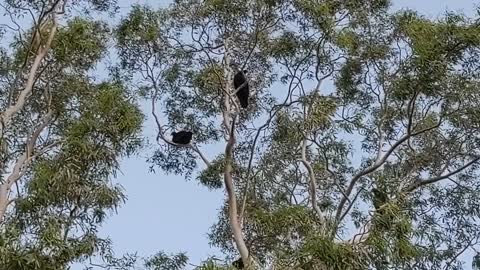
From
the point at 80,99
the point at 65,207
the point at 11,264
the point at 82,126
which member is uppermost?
the point at 80,99

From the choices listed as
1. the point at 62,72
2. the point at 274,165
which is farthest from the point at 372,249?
the point at 62,72

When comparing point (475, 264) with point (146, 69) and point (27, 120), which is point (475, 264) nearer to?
point (146, 69)

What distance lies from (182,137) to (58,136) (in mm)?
1301

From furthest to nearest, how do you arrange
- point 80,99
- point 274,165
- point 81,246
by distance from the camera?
1. point 274,165
2. point 80,99
3. point 81,246

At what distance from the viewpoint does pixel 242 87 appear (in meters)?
9.30

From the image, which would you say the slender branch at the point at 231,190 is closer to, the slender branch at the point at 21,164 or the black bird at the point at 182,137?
the black bird at the point at 182,137

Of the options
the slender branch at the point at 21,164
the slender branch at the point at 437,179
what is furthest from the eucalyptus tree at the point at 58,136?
the slender branch at the point at 437,179

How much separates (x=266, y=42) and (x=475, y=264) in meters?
3.57

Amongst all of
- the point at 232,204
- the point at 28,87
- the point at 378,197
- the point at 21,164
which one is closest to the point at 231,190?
the point at 232,204

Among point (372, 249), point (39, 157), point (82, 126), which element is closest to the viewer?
point (372, 249)

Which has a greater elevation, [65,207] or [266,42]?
[266,42]

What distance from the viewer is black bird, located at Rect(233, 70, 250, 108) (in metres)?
9.32

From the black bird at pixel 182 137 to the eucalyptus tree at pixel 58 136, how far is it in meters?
0.83

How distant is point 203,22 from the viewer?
9.52m
